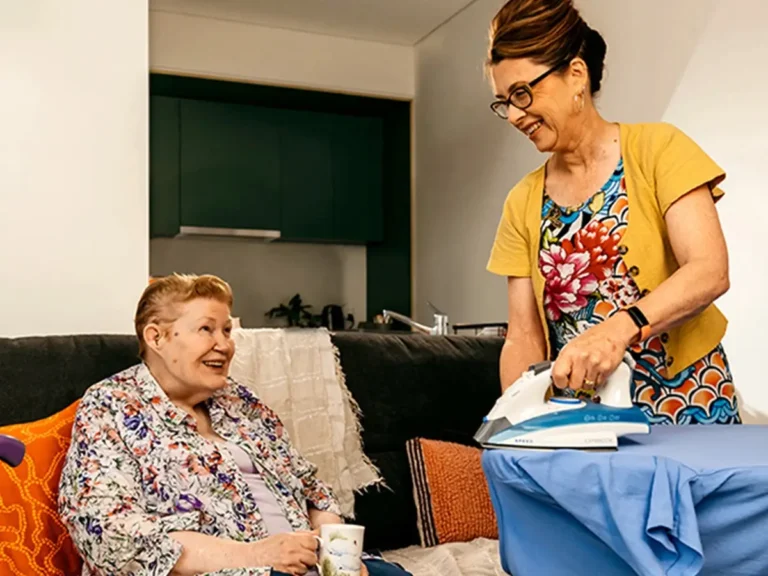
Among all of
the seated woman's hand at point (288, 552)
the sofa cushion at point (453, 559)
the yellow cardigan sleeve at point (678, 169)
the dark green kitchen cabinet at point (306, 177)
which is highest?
the dark green kitchen cabinet at point (306, 177)

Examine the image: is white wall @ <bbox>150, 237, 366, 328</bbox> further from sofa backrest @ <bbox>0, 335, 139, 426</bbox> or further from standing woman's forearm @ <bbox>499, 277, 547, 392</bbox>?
standing woman's forearm @ <bbox>499, 277, 547, 392</bbox>

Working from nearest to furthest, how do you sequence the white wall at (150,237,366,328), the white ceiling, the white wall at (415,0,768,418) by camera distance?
the white wall at (415,0,768,418), the white ceiling, the white wall at (150,237,366,328)

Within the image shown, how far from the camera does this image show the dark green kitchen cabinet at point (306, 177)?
5328 millimetres

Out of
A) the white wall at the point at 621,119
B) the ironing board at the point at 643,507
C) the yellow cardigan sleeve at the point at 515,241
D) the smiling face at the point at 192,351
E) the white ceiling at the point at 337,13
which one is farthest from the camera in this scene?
the white ceiling at the point at 337,13

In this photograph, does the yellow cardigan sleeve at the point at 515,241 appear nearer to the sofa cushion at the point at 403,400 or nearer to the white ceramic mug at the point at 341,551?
the white ceramic mug at the point at 341,551

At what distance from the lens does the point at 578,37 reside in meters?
1.60

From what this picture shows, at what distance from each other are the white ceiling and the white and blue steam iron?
397 centimetres

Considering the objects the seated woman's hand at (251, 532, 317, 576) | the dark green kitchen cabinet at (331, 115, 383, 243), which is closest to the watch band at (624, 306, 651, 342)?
the seated woman's hand at (251, 532, 317, 576)

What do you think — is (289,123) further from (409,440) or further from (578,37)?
(578,37)

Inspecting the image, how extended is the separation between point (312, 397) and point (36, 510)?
83 cm

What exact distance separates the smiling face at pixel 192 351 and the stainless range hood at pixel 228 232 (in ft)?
10.4

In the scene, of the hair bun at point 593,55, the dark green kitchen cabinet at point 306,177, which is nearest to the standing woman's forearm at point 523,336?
the hair bun at point 593,55

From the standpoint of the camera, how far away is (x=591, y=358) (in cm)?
129

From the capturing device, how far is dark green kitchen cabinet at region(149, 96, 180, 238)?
5.01 metres
